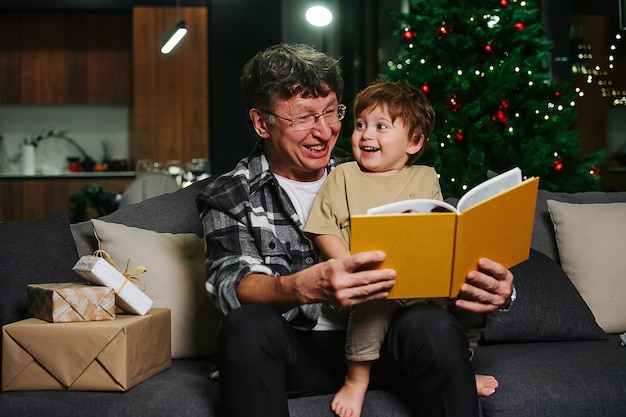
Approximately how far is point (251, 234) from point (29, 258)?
608 millimetres

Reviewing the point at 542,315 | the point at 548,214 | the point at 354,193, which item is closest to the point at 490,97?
the point at 548,214

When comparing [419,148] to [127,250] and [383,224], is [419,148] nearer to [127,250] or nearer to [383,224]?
[383,224]

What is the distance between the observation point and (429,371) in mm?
1638

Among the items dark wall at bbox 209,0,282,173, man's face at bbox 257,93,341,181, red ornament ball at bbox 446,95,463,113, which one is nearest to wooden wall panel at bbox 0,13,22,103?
dark wall at bbox 209,0,282,173

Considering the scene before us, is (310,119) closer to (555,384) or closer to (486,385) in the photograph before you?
(486,385)

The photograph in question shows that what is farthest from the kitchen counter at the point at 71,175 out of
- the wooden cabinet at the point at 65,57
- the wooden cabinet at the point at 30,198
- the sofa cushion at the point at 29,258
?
the sofa cushion at the point at 29,258

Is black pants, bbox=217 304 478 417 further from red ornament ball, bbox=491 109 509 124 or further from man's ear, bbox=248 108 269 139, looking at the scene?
red ornament ball, bbox=491 109 509 124

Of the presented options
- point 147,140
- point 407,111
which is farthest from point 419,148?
point 147,140

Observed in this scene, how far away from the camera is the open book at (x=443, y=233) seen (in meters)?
1.48

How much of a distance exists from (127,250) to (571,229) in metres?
1.33

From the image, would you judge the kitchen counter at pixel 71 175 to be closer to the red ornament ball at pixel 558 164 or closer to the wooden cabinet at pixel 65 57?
the wooden cabinet at pixel 65 57

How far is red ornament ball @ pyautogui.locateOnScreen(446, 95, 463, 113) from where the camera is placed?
350cm

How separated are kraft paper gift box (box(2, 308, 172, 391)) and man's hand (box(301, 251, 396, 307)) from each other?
0.50 meters

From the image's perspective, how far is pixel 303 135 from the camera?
6.63 feet
